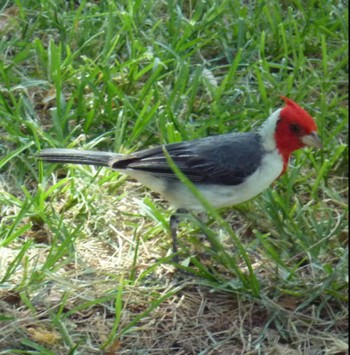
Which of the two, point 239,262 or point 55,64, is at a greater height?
point 55,64

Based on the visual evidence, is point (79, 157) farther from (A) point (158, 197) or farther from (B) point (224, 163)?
(B) point (224, 163)

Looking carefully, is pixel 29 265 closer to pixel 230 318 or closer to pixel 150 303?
pixel 150 303

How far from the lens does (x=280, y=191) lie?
414cm

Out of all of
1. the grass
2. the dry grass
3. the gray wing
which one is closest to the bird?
the gray wing

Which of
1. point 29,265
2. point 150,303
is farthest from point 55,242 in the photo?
point 150,303

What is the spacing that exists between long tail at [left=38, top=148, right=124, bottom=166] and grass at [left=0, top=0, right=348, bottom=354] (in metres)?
0.14

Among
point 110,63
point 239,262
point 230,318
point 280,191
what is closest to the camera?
point 230,318

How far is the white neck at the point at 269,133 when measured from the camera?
3877 mm

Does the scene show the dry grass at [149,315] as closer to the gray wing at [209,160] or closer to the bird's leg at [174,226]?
the bird's leg at [174,226]

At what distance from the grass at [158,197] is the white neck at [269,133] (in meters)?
0.23

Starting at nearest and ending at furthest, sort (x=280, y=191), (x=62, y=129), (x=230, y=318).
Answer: (x=230, y=318)
(x=280, y=191)
(x=62, y=129)

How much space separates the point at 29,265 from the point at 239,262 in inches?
35.3

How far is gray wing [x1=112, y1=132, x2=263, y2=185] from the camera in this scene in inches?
151

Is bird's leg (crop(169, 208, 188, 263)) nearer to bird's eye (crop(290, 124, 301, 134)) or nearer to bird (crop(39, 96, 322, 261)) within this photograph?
bird (crop(39, 96, 322, 261))
